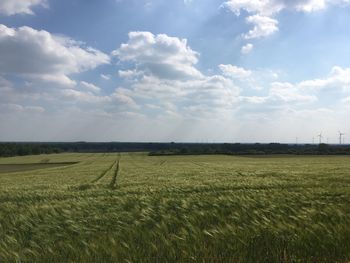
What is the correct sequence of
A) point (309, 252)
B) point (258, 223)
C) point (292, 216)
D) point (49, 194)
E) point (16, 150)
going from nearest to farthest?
point (309, 252)
point (258, 223)
point (292, 216)
point (49, 194)
point (16, 150)

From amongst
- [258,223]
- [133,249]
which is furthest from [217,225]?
[133,249]

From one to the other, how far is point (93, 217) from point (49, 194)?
733 centimetres

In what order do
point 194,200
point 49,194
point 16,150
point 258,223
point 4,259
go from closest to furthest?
point 4,259, point 258,223, point 194,200, point 49,194, point 16,150

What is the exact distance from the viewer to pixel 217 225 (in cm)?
808

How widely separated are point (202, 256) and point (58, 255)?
222 cm

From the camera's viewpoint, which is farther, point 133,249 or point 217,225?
point 217,225

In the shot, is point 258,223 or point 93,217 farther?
point 93,217

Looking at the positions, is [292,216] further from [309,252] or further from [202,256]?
[202,256]

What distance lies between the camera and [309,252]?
672 centimetres

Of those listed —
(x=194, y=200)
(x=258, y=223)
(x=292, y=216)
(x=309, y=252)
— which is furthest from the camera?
(x=194, y=200)

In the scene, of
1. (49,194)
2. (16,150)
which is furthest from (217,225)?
(16,150)

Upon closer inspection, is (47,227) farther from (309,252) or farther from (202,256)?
(309,252)

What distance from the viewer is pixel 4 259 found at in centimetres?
621

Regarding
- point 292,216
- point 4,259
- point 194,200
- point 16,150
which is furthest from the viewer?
point 16,150
